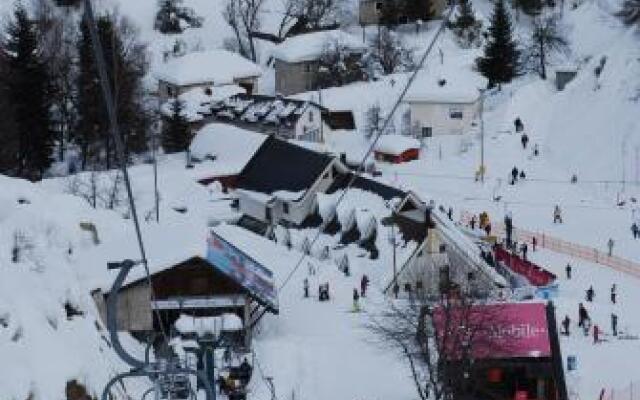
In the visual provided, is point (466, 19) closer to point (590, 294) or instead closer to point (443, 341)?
point (590, 294)

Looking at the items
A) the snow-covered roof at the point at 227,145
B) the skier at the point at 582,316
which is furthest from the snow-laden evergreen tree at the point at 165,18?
the skier at the point at 582,316

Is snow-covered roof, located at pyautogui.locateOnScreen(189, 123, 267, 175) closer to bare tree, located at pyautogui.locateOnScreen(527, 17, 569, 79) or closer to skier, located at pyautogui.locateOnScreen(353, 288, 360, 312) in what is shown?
bare tree, located at pyautogui.locateOnScreen(527, 17, 569, 79)

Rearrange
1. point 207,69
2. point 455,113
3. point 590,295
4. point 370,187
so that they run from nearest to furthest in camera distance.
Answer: point 590,295, point 370,187, point 455,113, point 207,69

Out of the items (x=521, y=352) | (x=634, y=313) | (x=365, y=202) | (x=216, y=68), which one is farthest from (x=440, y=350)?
(x=216, y=68)

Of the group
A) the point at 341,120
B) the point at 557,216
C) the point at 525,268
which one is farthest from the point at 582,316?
the point at 341,120

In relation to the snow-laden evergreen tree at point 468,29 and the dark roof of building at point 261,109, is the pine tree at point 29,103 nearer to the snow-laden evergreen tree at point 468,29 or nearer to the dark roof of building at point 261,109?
the dark roof of building at point 261,109

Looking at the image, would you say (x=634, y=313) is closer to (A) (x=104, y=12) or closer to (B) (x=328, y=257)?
(B) (x=328, y=257)

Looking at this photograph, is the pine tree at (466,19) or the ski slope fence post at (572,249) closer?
the ski slope fence post at (572,249)
